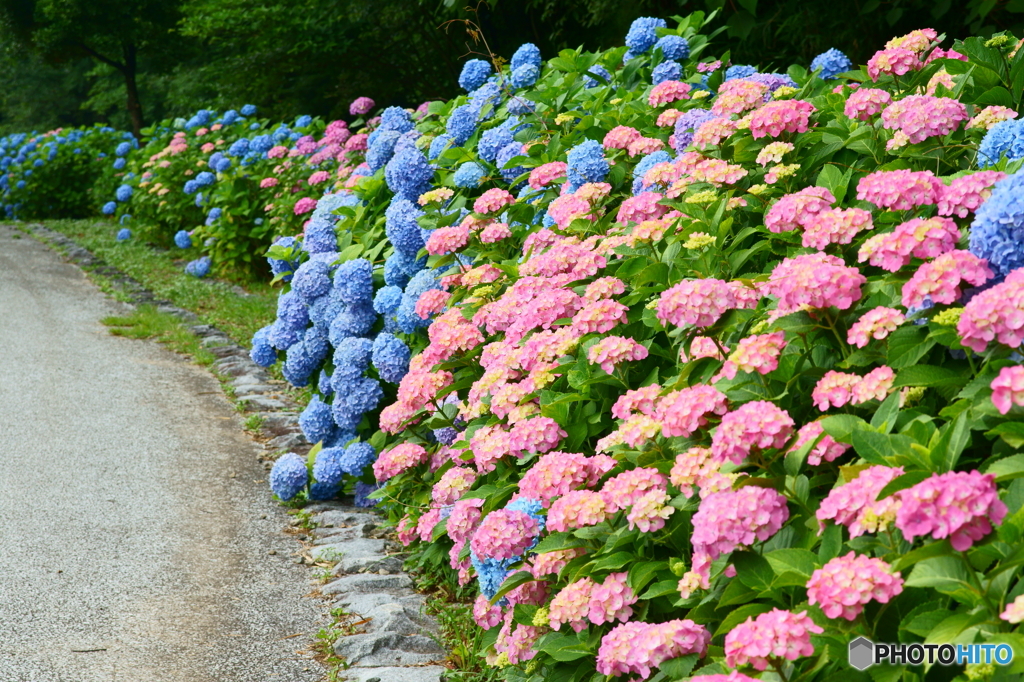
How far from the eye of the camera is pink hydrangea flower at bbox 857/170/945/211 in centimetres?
215

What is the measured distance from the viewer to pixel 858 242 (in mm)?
2277

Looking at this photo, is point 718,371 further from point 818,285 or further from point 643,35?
point 643,35

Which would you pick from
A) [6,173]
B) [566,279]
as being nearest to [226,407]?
[566,279]

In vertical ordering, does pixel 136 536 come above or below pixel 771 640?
below

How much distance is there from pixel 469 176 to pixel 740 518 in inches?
98.2

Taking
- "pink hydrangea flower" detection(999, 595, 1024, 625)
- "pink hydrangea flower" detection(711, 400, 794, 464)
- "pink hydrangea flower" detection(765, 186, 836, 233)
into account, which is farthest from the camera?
"pink hydrangea flower" detection(765, 186, 836, 233)

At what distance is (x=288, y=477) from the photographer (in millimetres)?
4098

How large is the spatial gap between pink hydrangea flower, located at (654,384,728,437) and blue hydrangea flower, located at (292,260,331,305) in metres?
2.67

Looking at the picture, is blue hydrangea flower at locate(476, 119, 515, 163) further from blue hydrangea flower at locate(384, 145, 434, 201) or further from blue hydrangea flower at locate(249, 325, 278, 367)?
blue hydrangea flower at locate(249, 325, 278, 367)

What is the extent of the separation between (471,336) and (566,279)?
428 mm

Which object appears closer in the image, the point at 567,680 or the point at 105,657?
the point at 567,680

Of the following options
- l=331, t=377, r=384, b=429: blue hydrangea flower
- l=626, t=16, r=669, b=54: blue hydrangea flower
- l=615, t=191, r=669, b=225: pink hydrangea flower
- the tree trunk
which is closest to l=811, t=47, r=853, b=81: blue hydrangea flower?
l=626, t=16, r=669, b=54: blue hydrangea flower

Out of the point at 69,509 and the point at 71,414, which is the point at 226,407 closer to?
the point at 71,414

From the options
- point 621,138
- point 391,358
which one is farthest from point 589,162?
point 391,358
